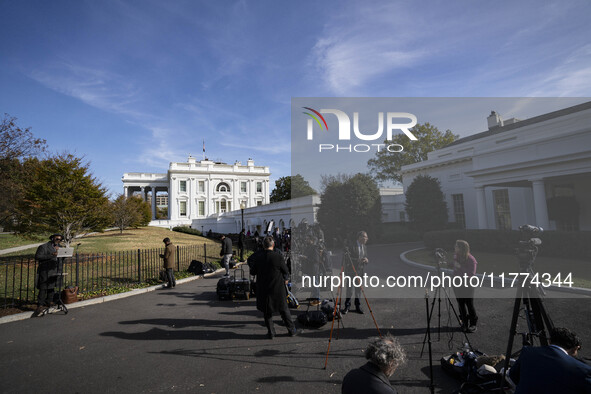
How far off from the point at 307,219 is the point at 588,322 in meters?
7.42

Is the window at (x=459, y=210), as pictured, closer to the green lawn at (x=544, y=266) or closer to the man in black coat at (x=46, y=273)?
the green lawn at (x=544, y=266)

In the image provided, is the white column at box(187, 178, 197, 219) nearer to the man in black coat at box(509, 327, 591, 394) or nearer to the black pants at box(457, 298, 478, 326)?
the black pants at box(457, 298, 478, 326)

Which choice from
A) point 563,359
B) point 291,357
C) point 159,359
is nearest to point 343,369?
point 291,357

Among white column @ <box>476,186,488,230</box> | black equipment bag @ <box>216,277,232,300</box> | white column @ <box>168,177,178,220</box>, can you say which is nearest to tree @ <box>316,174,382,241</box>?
white column @ <box>476,186,488,230</box>

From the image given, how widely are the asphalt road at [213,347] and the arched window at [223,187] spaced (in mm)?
59511

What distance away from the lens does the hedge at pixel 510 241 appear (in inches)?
327

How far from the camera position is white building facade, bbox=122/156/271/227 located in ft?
199

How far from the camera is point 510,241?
9180 mm

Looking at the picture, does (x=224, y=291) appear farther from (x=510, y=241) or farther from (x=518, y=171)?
(x=518, y=171)

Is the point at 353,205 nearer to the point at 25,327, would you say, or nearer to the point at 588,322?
the point at 588,322

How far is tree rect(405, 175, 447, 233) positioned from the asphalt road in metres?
2.94

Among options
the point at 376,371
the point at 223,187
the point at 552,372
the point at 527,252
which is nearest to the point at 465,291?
the point at 527,252

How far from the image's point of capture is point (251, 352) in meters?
4.69

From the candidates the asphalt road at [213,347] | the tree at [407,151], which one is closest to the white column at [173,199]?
the asphalt road at [213,347]
